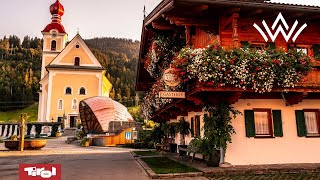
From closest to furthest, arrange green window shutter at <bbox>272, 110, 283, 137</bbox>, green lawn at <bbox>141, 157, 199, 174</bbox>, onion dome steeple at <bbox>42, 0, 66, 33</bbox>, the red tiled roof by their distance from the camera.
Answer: green lawn at <bbox>141, 157, 199, 174</bbox> → green window shutter at <bbox>272, 110, 283, 137</bbox> → the red tiled roof → onion dome steeple at <bbox>42, 0, 66, 33</bbox>

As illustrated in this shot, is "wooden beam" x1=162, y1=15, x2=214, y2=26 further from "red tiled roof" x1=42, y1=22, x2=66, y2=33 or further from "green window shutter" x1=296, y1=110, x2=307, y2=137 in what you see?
"red tiled roof" x1=42, y1=22, x2=66, y2=33

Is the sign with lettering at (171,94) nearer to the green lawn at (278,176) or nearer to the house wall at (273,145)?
the house wall at (273,145)

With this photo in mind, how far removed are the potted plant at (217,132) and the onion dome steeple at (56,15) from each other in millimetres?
68676

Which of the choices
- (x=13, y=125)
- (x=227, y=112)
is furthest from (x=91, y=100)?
(x=227, y=112)

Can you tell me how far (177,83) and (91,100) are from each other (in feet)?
125

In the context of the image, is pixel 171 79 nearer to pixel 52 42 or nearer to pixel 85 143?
pixel 85 143

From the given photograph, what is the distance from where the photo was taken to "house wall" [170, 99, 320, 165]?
1293 centimetres

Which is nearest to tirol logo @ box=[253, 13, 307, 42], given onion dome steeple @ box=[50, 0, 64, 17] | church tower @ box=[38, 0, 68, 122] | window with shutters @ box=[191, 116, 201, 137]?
window with shutters @ box=[191, 116, 201, 137]

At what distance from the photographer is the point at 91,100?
48344mm

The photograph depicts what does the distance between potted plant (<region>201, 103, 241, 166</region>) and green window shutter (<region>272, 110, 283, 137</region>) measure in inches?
78.9

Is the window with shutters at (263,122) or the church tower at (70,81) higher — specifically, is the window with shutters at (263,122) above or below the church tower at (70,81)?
below

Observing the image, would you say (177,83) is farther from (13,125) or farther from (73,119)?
(73,119)

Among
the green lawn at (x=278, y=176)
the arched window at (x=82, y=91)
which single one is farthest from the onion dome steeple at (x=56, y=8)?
the green lawn at (x=278, y=176)

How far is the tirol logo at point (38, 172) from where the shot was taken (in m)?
3.13
